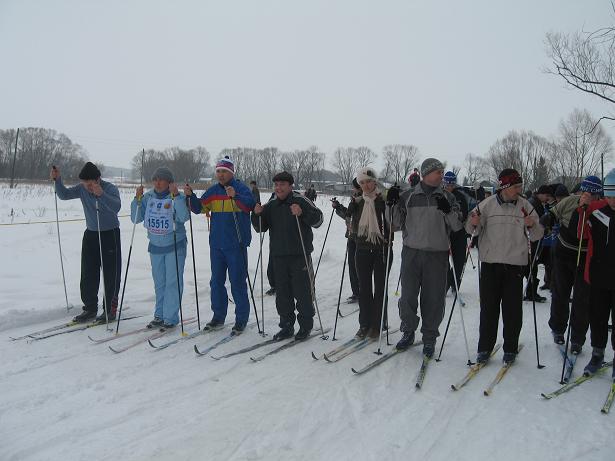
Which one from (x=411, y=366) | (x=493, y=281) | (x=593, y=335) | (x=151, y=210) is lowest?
(x=411, y=366)

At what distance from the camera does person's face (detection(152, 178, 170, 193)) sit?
575cm

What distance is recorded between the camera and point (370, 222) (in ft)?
16.8

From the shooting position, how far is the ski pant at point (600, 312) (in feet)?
13.8

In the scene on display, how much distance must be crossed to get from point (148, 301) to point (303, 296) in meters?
3.08

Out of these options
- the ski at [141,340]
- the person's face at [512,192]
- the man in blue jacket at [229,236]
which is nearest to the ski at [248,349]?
the man in blue jacket at [229,236]

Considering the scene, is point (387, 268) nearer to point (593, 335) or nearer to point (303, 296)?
point (303, 296)

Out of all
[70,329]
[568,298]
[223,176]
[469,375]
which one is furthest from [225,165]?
[568,298]

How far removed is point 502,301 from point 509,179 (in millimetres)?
1214

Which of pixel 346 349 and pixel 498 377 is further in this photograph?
pixel 346 349

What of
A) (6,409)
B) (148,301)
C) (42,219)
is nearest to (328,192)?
(42,219)

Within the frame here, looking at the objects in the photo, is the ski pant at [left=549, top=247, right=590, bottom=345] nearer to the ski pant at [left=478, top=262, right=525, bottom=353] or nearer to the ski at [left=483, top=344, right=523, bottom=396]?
the ski pant at [left=478, top=262, right=525, bottom=353]

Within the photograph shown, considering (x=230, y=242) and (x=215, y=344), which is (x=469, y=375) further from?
(x=230, y=242)

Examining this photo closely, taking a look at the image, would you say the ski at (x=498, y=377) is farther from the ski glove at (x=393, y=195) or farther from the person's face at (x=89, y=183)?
the person's face at (x=89, y=183)

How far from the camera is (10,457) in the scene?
2.86 m
